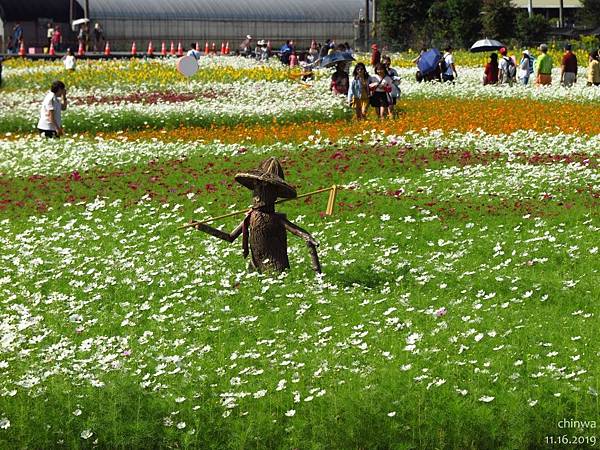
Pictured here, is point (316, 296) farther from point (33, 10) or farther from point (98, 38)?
point (33, 10)

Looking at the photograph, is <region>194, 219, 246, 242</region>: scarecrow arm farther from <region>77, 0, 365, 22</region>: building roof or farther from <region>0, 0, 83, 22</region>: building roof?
<region>77, 0, 365, 22</region>: building roof

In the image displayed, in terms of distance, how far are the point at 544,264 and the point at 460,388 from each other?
483cm

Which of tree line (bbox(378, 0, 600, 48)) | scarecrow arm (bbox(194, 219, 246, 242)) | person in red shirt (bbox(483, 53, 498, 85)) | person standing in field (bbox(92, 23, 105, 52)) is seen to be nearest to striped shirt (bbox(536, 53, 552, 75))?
person in red shirt (bbox(483, 53, 498, 85))

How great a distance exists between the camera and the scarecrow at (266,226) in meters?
14.2

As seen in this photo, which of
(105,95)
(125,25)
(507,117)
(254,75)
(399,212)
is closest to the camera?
(399,212)

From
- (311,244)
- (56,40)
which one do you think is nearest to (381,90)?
(311,244)

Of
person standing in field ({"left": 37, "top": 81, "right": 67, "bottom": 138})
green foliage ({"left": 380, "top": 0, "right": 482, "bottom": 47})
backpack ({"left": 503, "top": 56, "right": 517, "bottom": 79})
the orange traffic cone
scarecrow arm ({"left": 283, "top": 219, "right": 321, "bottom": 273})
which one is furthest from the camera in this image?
green foliage ({"left": 380, "top": 0, "right": 482, "bottom": 47})

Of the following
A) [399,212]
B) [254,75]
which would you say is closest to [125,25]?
[254,75]

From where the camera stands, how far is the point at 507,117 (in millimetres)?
29656

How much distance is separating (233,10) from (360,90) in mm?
48321

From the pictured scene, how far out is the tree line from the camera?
225 ft

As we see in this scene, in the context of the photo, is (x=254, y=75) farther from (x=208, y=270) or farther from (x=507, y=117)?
(x=208, y=270)

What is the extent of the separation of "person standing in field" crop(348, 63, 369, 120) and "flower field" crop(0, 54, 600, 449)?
10.1 ft

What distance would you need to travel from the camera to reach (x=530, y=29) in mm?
70625
